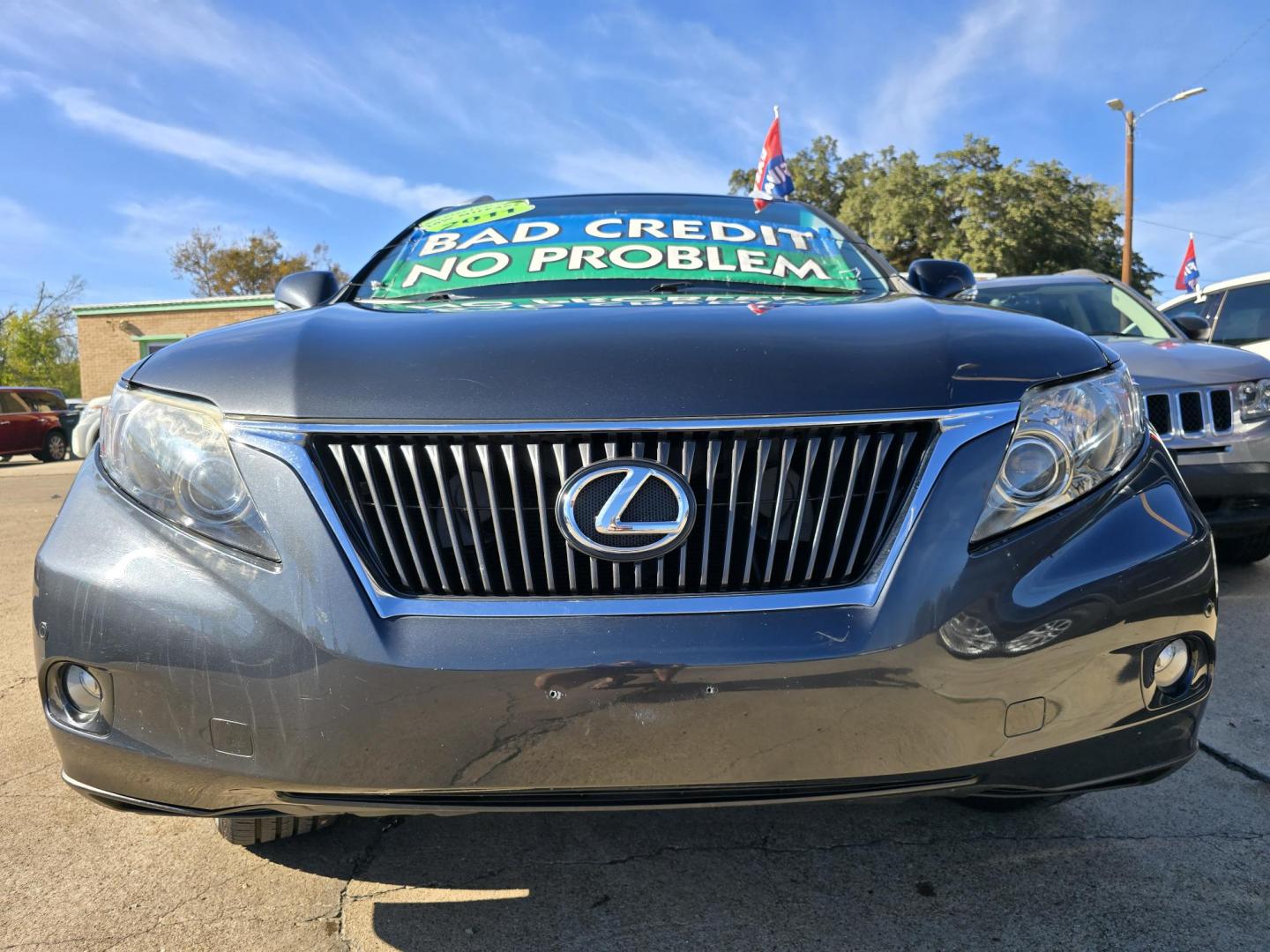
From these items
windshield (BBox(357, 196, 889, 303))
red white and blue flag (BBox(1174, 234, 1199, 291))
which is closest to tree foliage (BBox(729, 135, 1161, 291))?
red white and blue flag (BBox(1174, 234, 1199, 291))

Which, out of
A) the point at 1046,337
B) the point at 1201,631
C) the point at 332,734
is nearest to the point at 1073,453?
the point at 1046,337

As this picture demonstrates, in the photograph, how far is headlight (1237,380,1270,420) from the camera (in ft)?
13.8

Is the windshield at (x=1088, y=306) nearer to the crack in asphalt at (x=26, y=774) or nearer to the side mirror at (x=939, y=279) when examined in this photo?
the side mirror at (x=939, y=279)

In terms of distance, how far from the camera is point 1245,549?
4.55 metres

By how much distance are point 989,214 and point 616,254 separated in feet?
117

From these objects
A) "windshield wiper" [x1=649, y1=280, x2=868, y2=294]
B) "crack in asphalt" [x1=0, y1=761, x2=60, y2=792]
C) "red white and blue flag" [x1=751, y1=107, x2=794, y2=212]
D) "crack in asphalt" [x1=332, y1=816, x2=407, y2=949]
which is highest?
"red white and blue flag" [x1=751, y1=107, x2=794, y2=212]

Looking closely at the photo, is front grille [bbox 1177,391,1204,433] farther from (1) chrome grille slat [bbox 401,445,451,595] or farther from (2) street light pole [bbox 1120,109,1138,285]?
(2) street light pole [bbox 1120,109,1138,285]

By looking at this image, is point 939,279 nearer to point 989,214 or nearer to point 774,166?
point 774,166

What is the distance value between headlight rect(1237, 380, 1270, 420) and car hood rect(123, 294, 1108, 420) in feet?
10.1

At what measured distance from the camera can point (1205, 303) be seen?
8.84 m

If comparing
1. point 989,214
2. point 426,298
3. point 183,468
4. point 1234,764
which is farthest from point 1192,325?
point 989,214

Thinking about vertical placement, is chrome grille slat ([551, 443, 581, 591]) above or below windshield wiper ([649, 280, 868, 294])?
below

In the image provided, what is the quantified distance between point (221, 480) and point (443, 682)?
1.65ft

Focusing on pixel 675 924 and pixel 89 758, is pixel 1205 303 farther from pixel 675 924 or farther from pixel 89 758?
pixel 89 758
